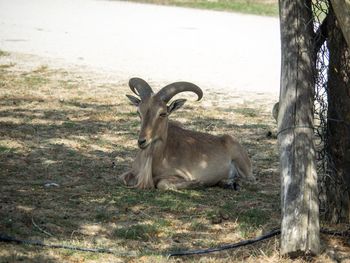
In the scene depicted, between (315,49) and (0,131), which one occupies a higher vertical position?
(315,49)

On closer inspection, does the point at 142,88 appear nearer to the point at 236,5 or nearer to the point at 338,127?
the point at 338,127

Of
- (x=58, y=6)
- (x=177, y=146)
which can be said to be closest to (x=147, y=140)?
(x=177, y=146)

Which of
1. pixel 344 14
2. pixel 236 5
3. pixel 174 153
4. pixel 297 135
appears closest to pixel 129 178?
pixel 174 153

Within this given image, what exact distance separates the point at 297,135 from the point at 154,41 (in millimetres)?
16354

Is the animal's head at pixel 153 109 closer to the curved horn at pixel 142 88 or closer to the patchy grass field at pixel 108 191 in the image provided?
the curved horn at pixel 142 88

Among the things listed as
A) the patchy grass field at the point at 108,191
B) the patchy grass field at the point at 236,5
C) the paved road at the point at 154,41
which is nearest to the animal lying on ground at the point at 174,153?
the patchy grass field at the point at 108,191

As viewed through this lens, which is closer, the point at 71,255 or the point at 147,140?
the point at 71,255

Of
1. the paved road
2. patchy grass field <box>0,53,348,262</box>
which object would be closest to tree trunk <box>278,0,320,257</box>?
patchy grass field <box>0,53,348,262</box>

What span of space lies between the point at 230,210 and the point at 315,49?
1.98 meters

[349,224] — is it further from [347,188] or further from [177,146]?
[177,146]

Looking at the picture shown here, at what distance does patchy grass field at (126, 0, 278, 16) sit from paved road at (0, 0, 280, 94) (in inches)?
38.2

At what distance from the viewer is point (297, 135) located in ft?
22.3

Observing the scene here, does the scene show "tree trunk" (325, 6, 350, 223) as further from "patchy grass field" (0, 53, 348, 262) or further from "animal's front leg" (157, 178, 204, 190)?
"animal's front leg" (157, 178, 204, 190)

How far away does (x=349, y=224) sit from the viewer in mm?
7281
